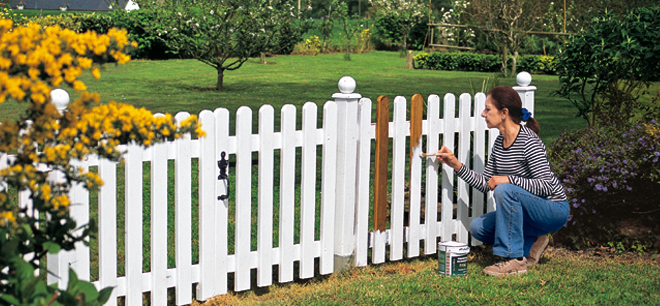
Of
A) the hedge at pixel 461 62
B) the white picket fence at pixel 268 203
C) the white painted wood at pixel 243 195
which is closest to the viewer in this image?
the white picket fence at pixel 268 203

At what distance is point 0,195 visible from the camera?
6.25ft

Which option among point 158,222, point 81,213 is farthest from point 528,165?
point 81,213

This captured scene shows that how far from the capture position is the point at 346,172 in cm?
410

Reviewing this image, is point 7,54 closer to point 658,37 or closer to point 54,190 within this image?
point 54,190

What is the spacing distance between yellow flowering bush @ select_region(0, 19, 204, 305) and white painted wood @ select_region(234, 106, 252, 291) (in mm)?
1517

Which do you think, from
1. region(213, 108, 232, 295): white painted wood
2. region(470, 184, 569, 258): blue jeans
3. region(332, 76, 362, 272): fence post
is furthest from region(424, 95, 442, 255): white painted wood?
region(213, 108, 232, 295): white painted wood

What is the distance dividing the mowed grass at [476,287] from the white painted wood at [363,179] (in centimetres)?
14

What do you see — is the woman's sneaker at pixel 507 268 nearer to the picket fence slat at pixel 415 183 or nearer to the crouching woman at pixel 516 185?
the crouching woman at pixel 516 185

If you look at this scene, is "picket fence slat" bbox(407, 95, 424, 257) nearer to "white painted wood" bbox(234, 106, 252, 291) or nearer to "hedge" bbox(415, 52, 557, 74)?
"white painted wood" bbox(234, 106, 252, 291)

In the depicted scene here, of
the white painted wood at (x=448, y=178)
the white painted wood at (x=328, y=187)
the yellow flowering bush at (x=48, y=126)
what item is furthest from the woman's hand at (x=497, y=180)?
the yellow flowering bush at (x=48, y=126)

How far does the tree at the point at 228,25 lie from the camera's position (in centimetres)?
1305

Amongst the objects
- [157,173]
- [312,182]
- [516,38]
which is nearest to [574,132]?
[312,182]

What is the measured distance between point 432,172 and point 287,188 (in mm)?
1131

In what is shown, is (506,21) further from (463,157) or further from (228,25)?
(463,157)
